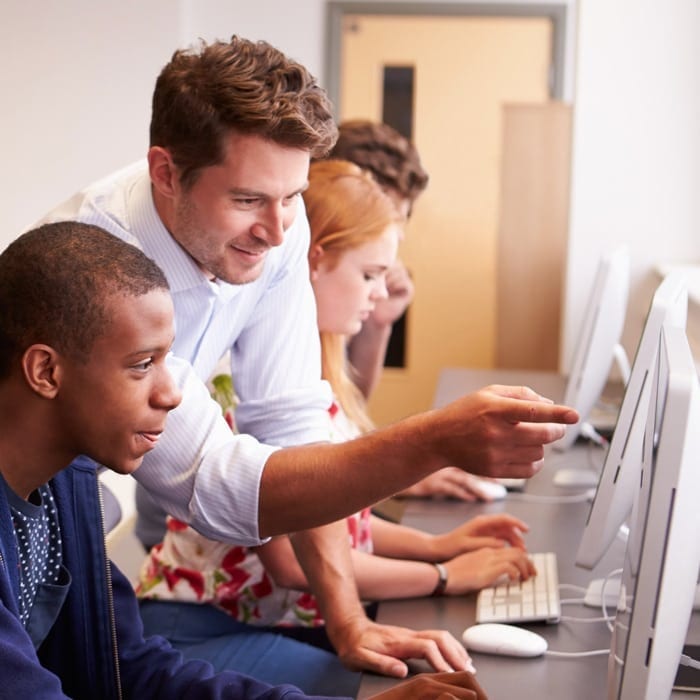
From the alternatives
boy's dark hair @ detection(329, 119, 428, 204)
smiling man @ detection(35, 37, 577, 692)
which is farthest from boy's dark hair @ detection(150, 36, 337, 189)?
boy's dark hair @ detection(329, 119, 428, 204)

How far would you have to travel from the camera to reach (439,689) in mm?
1235

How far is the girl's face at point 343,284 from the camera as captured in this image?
212 centimetres

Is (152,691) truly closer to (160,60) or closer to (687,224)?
(687,224)

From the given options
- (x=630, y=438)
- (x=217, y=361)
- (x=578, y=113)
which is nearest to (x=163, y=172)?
(x=217, y=361)

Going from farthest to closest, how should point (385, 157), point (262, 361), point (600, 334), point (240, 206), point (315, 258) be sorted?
1. point (385, 157)
2. point (600, 334)
3. point (315, 258)
4. point (262, 361)
5. point (240, 206)

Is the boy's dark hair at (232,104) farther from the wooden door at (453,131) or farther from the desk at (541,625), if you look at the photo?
the wooden door at (453,131)

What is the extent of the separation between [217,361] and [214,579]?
1.09 ft

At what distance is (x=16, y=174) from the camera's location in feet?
12.8

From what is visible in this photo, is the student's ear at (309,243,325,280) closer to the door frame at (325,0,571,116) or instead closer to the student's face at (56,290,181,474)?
the student's face at (56,290,181,474)

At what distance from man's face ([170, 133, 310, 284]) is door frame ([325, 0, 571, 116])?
3.78m

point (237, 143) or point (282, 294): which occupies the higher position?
point (237, 143)

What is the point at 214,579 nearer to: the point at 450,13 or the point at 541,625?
the point at 541,625

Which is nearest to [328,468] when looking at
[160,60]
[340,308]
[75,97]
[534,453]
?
[534,453]

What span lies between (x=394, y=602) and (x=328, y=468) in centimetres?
43
